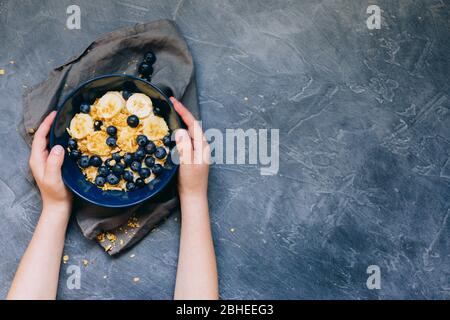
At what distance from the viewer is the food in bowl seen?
52.9 inches

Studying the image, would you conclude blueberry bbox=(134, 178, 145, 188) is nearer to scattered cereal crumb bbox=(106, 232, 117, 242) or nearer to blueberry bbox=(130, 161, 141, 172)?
blueberry bbox=(130, 161, 141, 172)

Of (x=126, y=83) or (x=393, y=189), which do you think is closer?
(x=126, y=83)

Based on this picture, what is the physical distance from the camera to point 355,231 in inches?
57.5

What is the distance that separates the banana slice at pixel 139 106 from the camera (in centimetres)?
135

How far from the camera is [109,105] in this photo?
1348 millimetres

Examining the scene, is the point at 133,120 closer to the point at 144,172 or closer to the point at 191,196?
the point at 144,172

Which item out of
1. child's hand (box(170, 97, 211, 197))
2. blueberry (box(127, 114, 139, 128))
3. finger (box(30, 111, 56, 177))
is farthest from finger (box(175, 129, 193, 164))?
finger (box(30, 111, 56, 177))

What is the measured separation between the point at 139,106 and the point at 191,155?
0.17m

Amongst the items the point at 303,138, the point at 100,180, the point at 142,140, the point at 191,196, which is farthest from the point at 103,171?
the point at 303,138

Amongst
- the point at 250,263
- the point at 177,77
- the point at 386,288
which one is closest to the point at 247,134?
the point at 177,77

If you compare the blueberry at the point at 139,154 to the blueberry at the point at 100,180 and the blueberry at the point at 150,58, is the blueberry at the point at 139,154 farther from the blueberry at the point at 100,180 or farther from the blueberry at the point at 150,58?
the blueberry at the point at 150,58

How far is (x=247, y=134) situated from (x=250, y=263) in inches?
13.3

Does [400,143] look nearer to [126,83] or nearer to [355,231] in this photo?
[355,231]

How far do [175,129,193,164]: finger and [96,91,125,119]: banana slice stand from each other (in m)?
0.16
